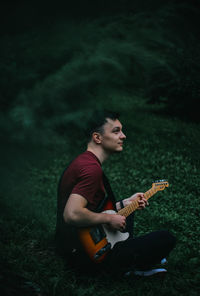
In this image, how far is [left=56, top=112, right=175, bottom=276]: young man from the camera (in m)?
2.65

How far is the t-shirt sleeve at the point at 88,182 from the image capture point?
265 cm

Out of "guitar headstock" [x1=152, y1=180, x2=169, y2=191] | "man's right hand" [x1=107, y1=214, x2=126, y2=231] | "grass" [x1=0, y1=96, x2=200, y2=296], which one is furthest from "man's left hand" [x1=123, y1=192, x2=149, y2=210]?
"grass" [x1=0, y1=96, x2=200, y2=296]

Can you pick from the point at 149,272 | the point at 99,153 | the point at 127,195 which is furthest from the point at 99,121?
the point at 127,195

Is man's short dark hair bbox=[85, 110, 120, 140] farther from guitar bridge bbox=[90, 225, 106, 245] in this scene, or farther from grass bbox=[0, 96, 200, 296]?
grass bbox=[0, 96, 200, 296]

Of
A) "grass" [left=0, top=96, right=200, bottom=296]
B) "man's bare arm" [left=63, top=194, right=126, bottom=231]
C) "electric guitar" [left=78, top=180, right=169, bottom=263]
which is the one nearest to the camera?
"man's bare arm" [left=63, top=194, right=126, bottom=231]

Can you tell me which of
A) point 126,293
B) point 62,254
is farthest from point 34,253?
point 126,293

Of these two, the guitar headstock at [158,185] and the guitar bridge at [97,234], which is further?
the guitar headstock at [158,185]

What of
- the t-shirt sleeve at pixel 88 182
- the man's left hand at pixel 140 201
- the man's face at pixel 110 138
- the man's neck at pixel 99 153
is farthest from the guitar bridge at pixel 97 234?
the man's face at pixel 110 138

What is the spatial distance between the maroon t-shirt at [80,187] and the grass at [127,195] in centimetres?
43

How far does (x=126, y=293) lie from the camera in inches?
114

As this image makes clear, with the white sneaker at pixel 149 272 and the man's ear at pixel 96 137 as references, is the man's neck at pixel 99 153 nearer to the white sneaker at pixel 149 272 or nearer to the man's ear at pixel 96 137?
the man's ear at pixel 96 137

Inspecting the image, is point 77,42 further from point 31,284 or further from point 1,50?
point 31,284

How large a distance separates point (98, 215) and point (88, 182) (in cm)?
30

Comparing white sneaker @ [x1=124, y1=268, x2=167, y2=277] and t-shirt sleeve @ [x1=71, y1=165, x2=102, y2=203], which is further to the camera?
white sneaker @ [x1=124, y1=268, x2=167, y2=277]
